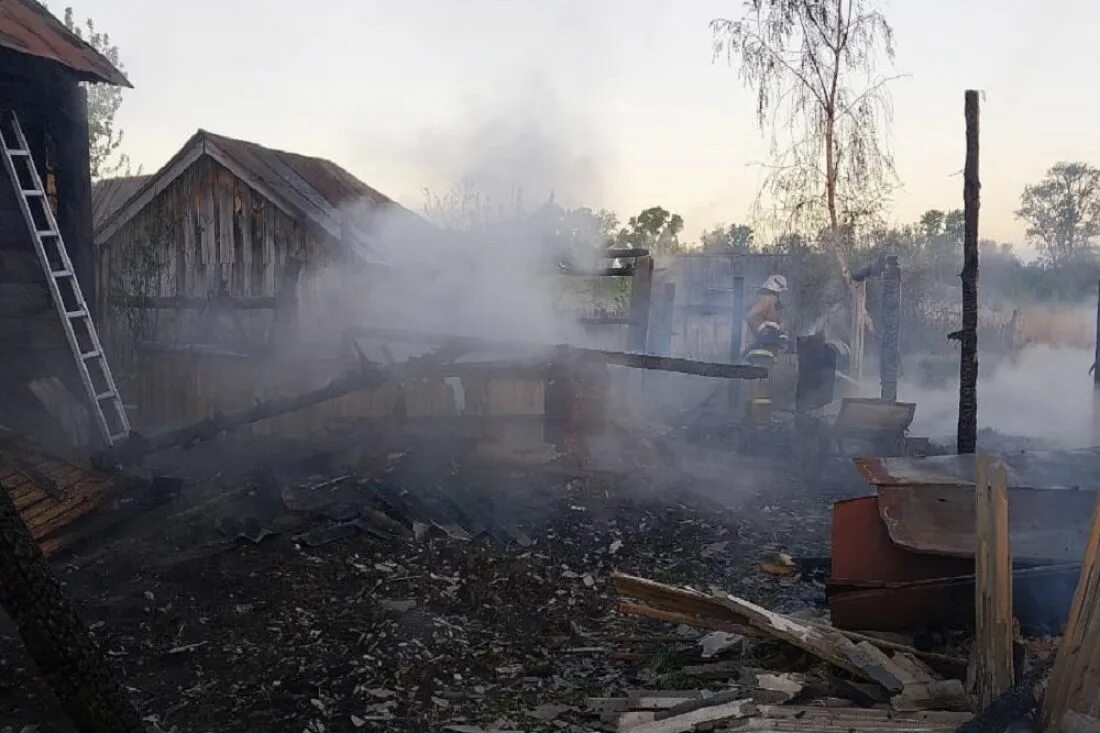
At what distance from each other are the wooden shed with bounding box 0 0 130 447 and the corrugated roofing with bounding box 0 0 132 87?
0.01 meters

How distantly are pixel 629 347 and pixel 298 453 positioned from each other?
465 cm

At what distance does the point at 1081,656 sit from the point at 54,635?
3762 mm

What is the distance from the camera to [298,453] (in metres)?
9.12

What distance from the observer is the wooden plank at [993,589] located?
12.8 feet

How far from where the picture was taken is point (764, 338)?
13602mm

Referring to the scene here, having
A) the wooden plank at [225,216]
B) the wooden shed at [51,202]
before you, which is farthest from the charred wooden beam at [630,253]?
the wooden shed at [51,202]

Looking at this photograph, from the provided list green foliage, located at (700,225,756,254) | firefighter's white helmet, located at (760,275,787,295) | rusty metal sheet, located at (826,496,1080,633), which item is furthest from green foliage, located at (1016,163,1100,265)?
rusty metal sheet, located at (826,496,1080,633)

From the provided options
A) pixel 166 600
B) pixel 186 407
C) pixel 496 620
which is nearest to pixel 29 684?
pixel 166 600

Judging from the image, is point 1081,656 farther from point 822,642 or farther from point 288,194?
point 288,194

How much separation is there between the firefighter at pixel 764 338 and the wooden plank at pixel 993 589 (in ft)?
26.7

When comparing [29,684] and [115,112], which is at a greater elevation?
[115,112]

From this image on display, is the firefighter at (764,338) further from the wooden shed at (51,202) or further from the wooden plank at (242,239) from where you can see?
the wooden shed at (51,202)

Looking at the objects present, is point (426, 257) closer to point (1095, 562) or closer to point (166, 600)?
point (166, 600)

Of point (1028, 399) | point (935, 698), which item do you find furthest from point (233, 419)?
point (1028, 399)
